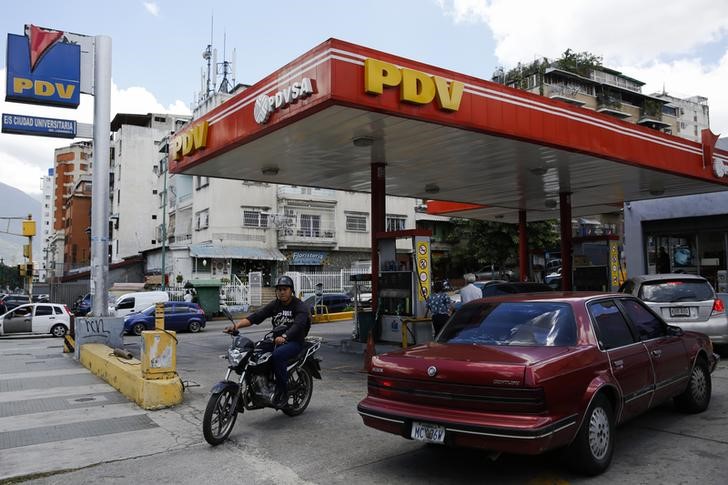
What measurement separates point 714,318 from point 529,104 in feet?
16.7

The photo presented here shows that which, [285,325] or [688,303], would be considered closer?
[285,325]

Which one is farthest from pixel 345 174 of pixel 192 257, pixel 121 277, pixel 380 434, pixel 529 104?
pixel 121 277

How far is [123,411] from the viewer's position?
7.70 meters

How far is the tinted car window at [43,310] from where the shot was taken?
24.2 m

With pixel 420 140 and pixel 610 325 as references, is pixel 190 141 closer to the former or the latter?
pixel 420 140

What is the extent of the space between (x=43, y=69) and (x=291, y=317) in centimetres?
944

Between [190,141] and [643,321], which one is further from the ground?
[190,141]

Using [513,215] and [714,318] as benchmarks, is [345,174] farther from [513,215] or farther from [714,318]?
[513,215]

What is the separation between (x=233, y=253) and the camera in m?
37.3

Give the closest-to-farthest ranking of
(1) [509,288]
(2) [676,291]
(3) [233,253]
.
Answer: (2) [676,291], (1) [509,288], (3) [233,253]

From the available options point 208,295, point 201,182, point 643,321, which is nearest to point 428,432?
point 643,321

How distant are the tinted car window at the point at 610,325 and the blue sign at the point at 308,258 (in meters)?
35.4

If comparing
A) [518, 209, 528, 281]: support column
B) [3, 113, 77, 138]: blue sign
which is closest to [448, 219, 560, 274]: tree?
[518, 209, 528, 281]: support column

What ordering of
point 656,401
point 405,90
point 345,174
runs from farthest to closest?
point 345,174 → point 405,90 → point 656,401
